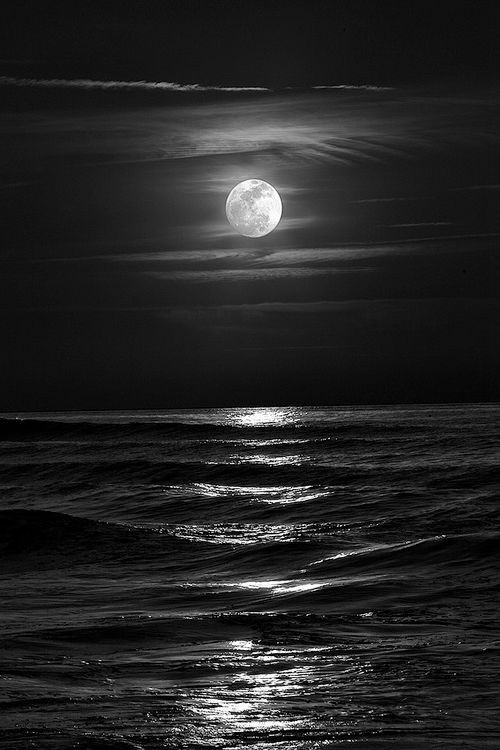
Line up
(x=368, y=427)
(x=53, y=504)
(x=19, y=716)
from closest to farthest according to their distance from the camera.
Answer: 1. (x=19, y=716)
2. (x=53, y=504)
3. (x=368, y=427)

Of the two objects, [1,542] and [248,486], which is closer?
[1,542]

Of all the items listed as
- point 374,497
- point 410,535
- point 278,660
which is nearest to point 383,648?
point 278,660

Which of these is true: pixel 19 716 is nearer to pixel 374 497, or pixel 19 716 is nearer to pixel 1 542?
pixel 1 542

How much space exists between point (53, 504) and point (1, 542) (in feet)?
22.7

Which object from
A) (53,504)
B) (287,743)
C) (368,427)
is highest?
(287,743)

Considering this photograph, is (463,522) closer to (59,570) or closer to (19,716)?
(59,570)

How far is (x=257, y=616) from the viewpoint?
9.71 m

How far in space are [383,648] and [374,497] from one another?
12.2m

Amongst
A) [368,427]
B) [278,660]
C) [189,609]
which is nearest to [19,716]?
[278,660]

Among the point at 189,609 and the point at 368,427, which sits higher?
the point at 189,609

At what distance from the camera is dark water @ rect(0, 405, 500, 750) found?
21.0 feet

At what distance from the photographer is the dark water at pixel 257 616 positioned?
21.0ft

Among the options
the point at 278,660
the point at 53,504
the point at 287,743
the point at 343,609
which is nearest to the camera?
the point at 287,743

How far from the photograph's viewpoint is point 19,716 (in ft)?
21.2
